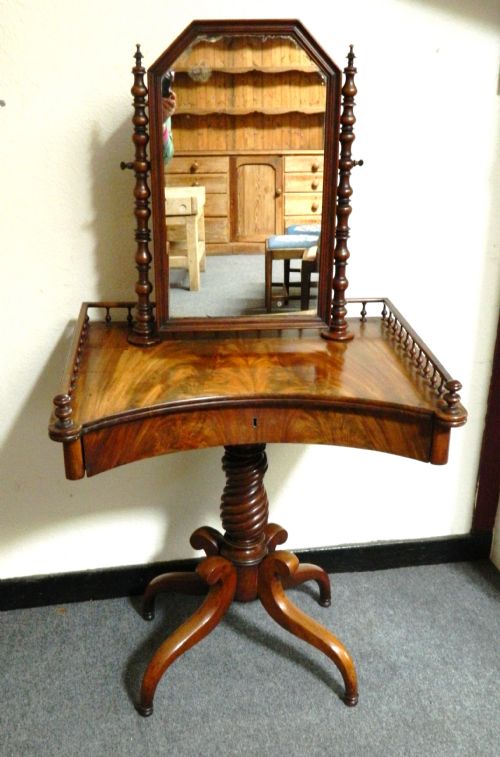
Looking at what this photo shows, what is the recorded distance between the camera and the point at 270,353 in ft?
4.76

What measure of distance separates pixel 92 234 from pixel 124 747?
1123 millimetres

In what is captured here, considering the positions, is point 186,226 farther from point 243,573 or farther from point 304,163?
point 243,573

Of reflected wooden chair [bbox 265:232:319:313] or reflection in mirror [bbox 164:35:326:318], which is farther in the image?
reflected wooden chair [bbox 265:232:319:313]

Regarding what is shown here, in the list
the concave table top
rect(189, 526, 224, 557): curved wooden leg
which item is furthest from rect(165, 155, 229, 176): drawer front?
rect(189, 526, 224, 557): curved wooden leg

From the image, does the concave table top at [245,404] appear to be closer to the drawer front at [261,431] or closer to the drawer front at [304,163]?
the drawer front at [261,431]

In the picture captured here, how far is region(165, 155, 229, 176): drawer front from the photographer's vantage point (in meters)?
1.42

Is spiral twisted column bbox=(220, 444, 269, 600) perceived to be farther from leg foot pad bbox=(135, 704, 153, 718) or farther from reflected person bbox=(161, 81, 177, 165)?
reflected person bbox=(161, 81, 177, 165)

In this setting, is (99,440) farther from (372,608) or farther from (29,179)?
(372,608)

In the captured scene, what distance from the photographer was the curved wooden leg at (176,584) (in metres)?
1.81

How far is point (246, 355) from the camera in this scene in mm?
1441

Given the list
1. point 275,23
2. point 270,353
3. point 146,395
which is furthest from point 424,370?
point 275,23

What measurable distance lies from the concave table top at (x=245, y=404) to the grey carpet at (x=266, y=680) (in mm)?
675

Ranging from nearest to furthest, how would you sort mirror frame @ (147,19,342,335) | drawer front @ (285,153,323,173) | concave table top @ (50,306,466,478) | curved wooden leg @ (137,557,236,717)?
1. concave table top @ (50,306,466,478)
2. mirror frame @ (147,19,342,335)
3. drawer front @ (285,153,323,173)
4. curved wooden leg @ (137,557,236,717)

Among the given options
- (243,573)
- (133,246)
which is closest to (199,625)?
(243,573)
